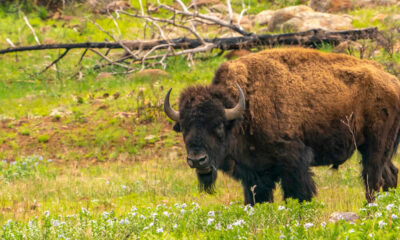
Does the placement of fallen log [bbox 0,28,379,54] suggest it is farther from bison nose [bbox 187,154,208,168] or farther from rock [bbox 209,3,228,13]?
rock [bbox 209,3,228,13]

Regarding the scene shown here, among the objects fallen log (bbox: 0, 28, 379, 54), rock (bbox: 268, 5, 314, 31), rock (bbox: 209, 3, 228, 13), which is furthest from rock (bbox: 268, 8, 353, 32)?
rock (bbox: 209, 3, 228, 13)

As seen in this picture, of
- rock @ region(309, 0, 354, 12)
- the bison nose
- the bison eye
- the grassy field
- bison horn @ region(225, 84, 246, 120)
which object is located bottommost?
the grassy field

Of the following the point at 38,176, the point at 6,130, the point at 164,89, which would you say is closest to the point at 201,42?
the point at 164,89

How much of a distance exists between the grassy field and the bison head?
22.1 inches

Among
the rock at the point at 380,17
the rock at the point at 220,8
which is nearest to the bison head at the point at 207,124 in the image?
the rock at the point at 380,17

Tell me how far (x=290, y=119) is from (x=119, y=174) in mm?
3962

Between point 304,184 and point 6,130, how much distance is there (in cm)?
882

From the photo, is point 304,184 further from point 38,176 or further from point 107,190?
point 38,176

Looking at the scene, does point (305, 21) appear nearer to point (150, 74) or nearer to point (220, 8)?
point (150, 74)

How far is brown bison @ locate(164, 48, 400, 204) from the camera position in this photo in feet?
20.5

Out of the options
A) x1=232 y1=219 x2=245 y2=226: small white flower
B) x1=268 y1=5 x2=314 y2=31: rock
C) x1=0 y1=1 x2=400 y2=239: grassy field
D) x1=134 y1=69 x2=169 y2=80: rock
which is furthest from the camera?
x1=268 y1=5 x2=314 y2=31: rock

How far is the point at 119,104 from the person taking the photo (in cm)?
1351

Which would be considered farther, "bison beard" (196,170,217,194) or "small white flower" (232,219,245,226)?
"bison beard" (196,170,217,194)

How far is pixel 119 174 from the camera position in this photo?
30.9ft
